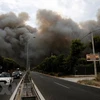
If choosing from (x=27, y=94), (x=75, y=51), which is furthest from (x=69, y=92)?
(x=75, y=51)

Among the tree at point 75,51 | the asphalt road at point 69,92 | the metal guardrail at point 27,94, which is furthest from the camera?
the tree at point 75,51

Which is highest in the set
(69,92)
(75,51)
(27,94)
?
(75,51)

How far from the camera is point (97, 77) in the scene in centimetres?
3728

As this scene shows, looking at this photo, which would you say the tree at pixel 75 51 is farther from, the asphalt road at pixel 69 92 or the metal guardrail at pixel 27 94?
the metal guardrail at pixel 27 94

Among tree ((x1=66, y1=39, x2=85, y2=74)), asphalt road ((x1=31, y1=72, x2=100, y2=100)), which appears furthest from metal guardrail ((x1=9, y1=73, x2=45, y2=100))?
tree ((x1=66, y1=39, x2=85, y2=74))

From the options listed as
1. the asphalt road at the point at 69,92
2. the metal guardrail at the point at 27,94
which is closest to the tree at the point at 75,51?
the asphalt road at the point at 69,92

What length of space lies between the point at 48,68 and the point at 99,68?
132 ft

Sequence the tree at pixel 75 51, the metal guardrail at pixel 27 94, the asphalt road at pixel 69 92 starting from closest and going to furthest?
the metal guardrail at pixel 27 94
the asphalt road at pixel 69 92
the tree at pixel 75 51

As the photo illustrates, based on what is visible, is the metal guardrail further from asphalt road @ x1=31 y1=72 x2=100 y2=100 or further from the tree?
the tree

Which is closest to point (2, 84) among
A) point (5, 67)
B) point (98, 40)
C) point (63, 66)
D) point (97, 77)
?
point (97, 77)

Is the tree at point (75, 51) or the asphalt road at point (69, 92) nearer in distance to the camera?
the asphalt road at point (69, 92)

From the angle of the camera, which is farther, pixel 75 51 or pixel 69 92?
pixel 75 51

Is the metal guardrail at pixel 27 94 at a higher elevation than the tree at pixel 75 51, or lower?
lower

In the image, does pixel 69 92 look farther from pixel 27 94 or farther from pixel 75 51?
pixel 75 51
